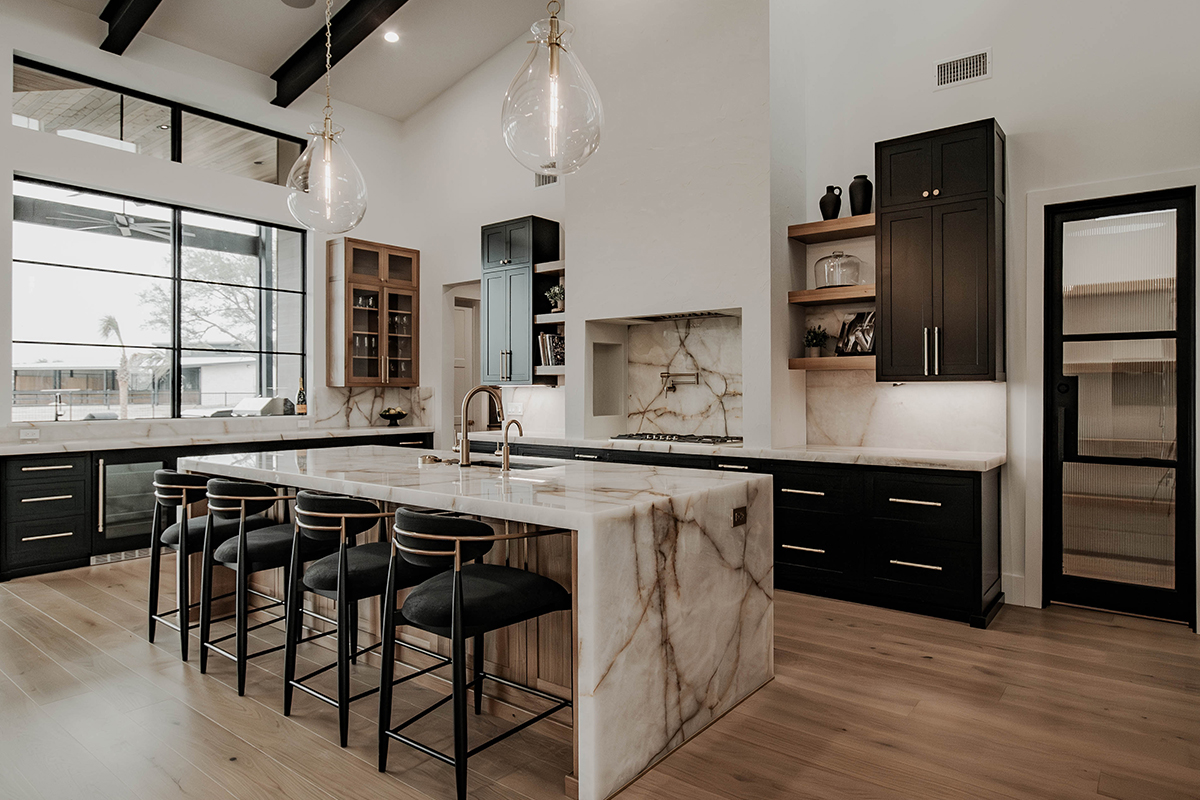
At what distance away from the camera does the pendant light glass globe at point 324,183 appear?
10.8ft

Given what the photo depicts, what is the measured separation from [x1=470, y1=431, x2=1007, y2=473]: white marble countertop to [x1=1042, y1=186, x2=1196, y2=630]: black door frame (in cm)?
40

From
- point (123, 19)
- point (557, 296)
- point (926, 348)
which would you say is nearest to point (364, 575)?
point (926, 348)

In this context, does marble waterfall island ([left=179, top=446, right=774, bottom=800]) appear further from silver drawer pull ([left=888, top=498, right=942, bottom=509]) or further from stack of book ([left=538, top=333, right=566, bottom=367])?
stack of book ([left=538, top=333, right=566, bottom=367])

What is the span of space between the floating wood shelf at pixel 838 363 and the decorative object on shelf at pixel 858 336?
7 centimetres

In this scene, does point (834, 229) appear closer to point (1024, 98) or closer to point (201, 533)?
point (1024, 98)

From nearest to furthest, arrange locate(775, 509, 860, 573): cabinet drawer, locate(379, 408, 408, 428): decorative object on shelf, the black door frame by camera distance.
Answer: the black door frame
locate(775, 509, 860, 573): cabinet drawer
locate(379, 408, 408, 428): decorative object on shelf

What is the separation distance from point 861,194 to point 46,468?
5.82m

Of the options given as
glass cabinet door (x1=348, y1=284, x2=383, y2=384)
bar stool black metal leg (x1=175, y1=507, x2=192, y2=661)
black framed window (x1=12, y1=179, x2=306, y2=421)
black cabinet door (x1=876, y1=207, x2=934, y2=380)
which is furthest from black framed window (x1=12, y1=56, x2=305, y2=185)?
black cabinet door (x1=876, y1=207, x2=934, y2=380)

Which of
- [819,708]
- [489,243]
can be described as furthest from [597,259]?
[819,708]

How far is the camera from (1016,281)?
4102 mm

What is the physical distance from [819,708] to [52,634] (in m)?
3.77

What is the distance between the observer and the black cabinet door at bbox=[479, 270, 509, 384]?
621cm

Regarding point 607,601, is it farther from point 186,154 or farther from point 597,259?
point 186,154

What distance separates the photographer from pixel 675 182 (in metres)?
4.95
